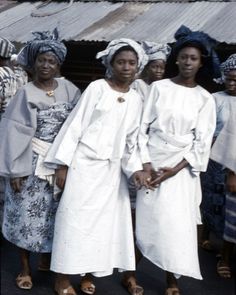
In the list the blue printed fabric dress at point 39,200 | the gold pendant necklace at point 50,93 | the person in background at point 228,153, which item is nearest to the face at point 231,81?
the person in background at point 228,153

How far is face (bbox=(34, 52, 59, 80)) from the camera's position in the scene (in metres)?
3.65

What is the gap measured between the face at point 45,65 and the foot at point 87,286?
1473 mm

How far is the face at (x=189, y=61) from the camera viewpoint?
3.59 meters

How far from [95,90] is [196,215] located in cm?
116

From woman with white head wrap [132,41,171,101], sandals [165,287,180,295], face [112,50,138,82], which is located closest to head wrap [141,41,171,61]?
woman with white head wrap [132,41,171,101]

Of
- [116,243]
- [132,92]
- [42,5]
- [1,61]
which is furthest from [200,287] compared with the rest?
[42,5]

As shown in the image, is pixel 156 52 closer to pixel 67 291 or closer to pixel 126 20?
pixel 67 291

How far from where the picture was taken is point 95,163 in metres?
3.50

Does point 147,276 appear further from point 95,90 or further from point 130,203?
point 95,90

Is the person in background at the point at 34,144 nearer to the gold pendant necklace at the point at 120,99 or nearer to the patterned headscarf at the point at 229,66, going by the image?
the gold pendant necklace at the point at 120,99

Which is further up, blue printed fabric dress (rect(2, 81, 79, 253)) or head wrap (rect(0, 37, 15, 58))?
head wrap (rect(0, 37, 15, 58))

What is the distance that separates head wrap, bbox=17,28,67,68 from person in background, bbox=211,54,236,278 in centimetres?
133

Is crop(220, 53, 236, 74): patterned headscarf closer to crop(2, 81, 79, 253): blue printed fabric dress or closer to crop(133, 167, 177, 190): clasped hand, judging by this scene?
crop(133, 167, 177, 190): clasped hand

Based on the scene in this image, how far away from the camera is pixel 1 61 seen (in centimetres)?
446
